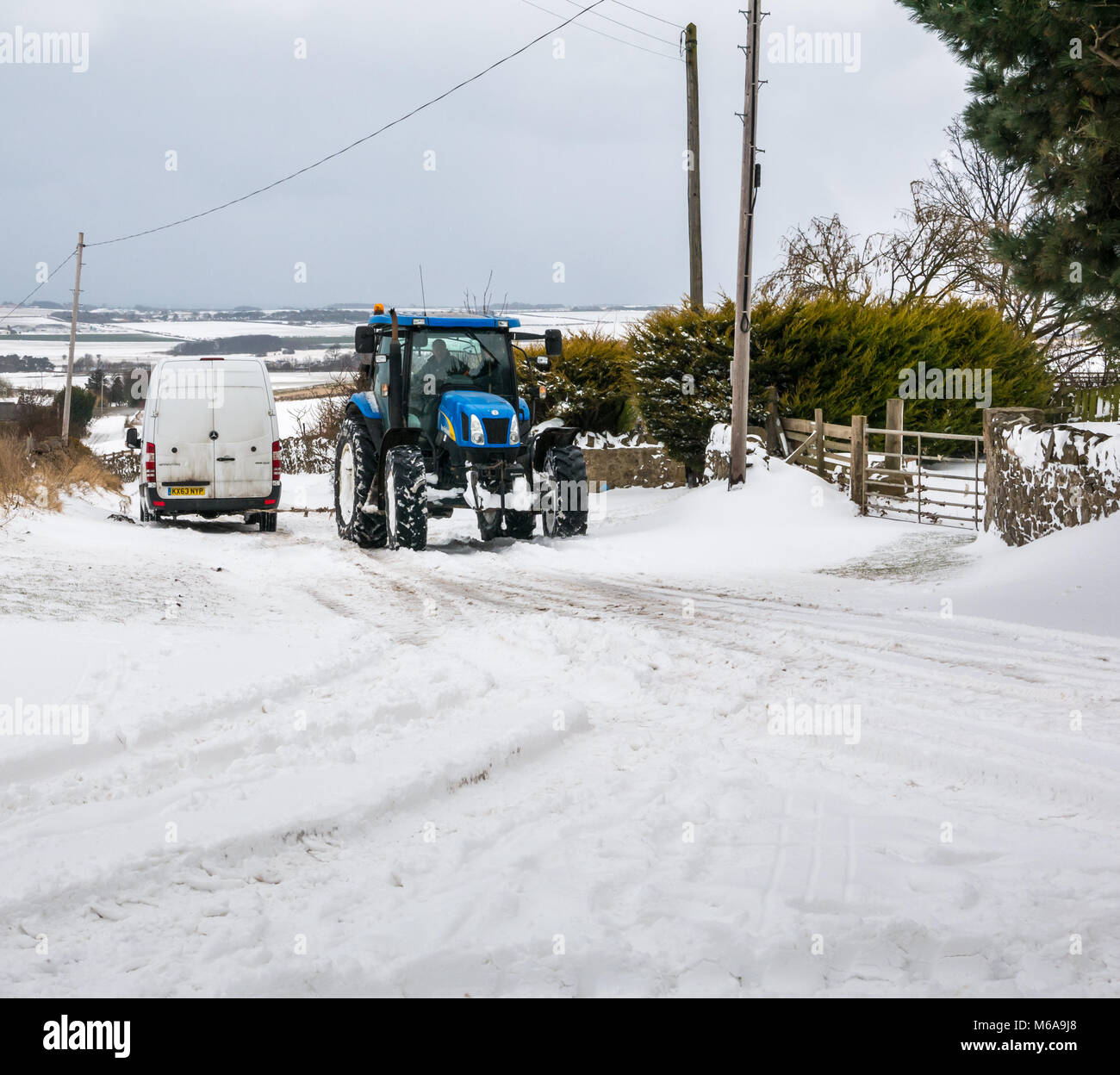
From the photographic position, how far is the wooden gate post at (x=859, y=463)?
14633 mm

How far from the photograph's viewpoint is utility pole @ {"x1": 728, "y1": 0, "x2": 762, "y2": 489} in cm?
1475

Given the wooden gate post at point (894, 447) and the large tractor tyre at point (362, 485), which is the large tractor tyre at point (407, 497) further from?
the wooden gate post at point (894, 447)

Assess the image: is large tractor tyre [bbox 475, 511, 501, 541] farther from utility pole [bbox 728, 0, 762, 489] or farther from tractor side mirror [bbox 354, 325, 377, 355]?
utility pole [bbox 728, 0, 762, 489]

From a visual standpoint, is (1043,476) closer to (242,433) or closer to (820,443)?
(820,443)

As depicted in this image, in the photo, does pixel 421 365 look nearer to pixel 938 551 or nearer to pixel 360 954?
pixel 938 551

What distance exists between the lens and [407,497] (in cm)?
1220

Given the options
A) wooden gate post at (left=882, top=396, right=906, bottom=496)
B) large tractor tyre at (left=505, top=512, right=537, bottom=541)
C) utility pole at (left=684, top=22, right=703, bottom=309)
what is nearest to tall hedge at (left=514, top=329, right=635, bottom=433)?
utility pole at (left=684, top=22, right=703, bottom=309)

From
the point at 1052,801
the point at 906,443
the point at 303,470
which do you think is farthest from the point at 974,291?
the point at 1052,801

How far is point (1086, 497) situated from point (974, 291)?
21.3m

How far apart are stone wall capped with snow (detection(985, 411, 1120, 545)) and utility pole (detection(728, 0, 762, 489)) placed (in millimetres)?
4343

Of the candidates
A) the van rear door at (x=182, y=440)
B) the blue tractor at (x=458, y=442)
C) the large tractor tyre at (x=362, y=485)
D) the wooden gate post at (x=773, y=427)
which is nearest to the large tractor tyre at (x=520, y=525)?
the blue tractor at (x=458, y=442)
